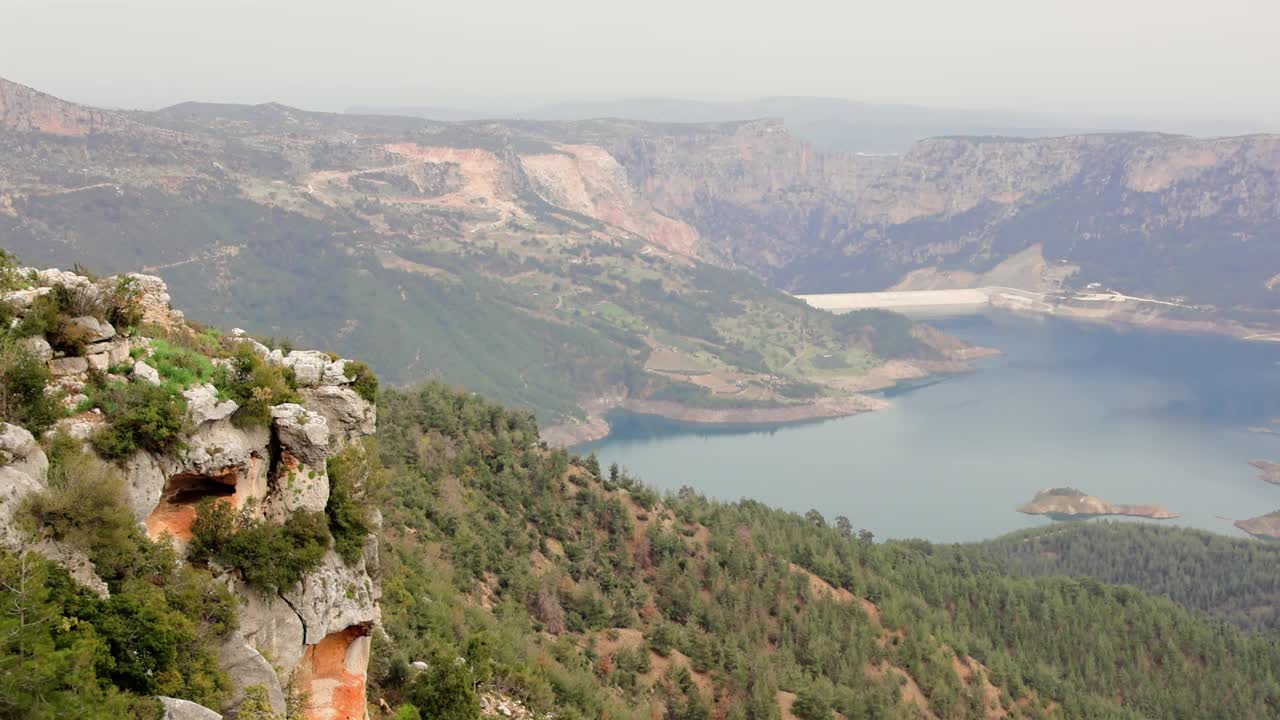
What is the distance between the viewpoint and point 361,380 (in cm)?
1894

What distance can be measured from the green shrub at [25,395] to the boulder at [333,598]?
14.1 ft

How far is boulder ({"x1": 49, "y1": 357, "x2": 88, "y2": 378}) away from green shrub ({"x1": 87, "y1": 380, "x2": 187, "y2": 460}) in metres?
0.55

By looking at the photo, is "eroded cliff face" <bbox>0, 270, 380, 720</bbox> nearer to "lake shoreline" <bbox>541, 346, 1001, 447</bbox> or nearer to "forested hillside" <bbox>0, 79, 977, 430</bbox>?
"lake shoreline" <bbox>541, 346, 1001, 447</bbox>

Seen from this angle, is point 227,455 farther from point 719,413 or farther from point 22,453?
point 719,413

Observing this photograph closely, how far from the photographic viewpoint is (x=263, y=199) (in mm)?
186250

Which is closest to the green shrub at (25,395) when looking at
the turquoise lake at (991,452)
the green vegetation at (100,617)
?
the green vegetation at (100,617)

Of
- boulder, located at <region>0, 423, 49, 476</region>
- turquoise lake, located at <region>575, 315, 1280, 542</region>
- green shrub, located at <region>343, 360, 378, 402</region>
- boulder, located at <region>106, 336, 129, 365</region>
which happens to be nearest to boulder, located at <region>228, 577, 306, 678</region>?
boulder, located at <region>0, 423, 49, 476</region>

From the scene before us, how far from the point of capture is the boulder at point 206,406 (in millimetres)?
15125

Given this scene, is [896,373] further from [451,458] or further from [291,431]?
[291,431]

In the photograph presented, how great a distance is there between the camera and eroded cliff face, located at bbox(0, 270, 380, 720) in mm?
14484

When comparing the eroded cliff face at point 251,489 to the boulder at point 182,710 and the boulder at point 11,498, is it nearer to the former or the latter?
the boulder at point 11,498

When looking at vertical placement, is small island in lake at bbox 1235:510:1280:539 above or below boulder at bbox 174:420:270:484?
below

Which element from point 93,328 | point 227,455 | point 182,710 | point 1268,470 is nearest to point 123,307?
point 93,328

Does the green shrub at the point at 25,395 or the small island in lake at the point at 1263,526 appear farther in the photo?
the small island in lake at the point at 1263,526
